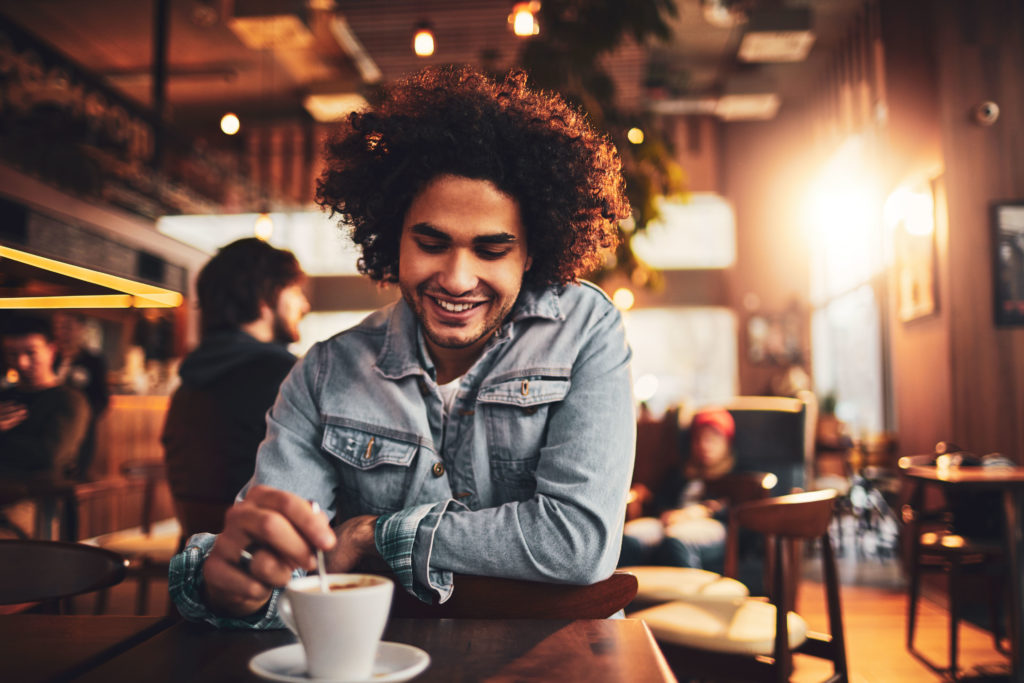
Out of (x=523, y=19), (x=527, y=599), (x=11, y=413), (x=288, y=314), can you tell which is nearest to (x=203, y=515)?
(x=288, y=314)

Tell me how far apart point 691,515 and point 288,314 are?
199 centimetres

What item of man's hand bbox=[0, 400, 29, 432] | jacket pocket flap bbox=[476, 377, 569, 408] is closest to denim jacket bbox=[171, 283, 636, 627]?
jacket pocket flap bbox=[476, 377, 569, 408]

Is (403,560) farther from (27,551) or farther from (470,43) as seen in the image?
(470,43)

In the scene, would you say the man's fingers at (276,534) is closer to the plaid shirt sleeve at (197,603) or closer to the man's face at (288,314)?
the plaid shirt sleeve at (197,603)

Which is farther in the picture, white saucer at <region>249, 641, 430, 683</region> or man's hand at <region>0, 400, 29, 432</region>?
man's hand at <region>0, 400, 29, 432</region>

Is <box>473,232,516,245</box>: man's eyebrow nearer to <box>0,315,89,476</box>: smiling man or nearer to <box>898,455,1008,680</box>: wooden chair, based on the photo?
<box>0,315,89,476</box>: smiling man

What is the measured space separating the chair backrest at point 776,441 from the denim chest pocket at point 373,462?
3228 mm

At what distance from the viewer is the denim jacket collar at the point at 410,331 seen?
4.32 ft

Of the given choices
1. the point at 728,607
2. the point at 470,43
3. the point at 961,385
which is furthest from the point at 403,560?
the point at 470,43

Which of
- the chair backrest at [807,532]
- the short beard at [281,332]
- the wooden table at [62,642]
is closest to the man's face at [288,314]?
the short beard at [281,332]

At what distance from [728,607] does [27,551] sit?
156cm

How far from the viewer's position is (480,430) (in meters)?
1.29

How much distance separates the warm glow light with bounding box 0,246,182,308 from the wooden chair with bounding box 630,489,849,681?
1310 millimetres

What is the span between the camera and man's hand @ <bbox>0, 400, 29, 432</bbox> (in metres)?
2.87
